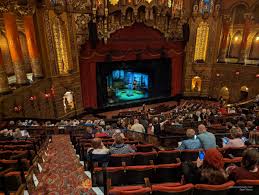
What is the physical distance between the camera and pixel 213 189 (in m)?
2.48

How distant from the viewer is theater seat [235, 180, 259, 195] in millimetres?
2561

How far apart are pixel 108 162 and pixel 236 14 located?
20386 mm

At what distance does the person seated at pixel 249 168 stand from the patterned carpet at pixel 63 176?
95.6 inches

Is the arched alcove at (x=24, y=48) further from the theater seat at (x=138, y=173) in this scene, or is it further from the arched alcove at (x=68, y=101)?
the theater seat at (x=138, y=173)

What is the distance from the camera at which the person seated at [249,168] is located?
2.56m

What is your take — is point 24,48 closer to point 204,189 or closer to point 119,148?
point 119,148

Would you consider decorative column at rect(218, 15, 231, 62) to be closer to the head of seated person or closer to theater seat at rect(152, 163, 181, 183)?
theater seat at rect(152, 163, 181, 183)

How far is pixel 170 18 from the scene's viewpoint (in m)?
18.3

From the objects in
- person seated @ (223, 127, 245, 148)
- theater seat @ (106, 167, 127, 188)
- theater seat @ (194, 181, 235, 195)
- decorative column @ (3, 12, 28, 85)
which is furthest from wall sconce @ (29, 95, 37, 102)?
theater seat @ (194, 181, 235, 195)

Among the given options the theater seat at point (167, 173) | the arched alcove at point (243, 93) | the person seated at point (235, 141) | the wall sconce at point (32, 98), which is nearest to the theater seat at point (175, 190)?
the theater seat at point (167, 173)

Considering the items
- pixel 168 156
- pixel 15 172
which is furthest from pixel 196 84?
pixel 15 172

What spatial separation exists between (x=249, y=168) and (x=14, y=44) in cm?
1229

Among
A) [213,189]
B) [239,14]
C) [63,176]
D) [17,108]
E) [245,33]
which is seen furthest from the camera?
[239,14]

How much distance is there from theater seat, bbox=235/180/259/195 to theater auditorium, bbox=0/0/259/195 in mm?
12
